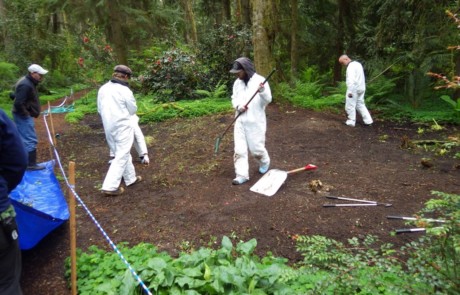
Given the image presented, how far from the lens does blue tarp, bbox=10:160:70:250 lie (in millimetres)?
3578

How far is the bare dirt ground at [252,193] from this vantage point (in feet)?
13.4

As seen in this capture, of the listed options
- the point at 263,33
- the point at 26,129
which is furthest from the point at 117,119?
the point at 263,33

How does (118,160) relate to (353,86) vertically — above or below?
below

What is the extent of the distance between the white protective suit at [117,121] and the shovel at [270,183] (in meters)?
2.14

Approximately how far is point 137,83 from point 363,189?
11501 mm

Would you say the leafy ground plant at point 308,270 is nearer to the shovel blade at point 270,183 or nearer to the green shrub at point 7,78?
the shovel blade at point 270,183

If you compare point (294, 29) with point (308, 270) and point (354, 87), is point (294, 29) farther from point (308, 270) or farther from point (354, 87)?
point (308, 270)

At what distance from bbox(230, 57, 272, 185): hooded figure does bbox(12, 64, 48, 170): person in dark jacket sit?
11.6ft

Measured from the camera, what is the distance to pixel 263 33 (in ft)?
30.7

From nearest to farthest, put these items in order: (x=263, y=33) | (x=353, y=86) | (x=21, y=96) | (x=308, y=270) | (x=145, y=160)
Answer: (x=308, y=270) → (x=21, y=96) → (x=145, y=160) → (x=353, y=86) → (x=263, y=33)

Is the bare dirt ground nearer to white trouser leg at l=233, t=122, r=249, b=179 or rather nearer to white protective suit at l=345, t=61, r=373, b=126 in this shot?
white trouser leg at l=233, t=122, r=249, b=179

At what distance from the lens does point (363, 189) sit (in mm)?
5180

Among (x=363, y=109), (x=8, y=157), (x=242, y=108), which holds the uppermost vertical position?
(x=8, y=157)

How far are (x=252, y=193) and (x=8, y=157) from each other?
11.1ft
